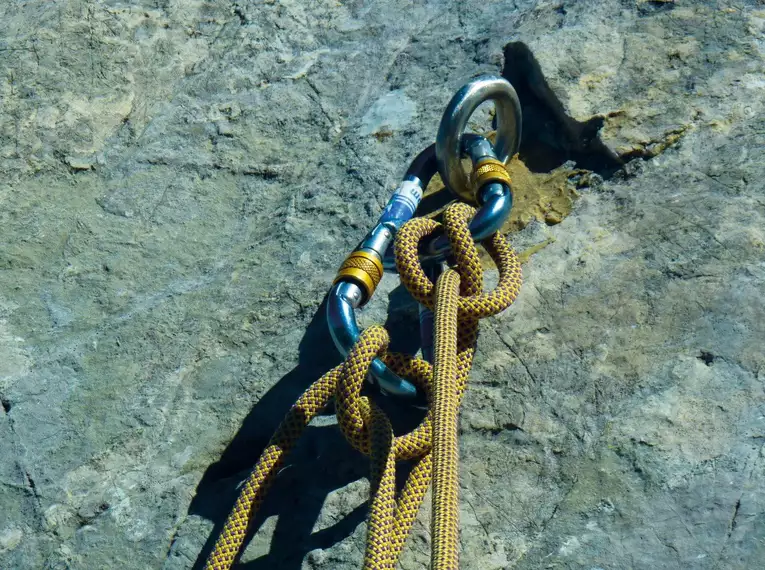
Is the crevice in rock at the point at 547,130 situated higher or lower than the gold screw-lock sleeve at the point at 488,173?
lower

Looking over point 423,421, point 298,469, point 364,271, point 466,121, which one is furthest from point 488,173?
point 298,469

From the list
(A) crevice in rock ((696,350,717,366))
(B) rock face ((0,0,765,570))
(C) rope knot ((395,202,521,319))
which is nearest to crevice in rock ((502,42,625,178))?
(B) rock face ((0,0,765,570))

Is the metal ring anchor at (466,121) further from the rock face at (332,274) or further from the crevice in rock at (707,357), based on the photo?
the crevice in rock at (707,357)

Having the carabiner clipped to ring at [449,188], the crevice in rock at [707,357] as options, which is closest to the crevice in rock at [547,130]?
the carabiner clipped to ring at [449,188]

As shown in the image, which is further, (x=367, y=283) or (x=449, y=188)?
(x=449, y=188)

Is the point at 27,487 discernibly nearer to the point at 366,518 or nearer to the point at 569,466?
the point at 366,518

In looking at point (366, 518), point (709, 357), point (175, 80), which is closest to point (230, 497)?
point (366, 518)

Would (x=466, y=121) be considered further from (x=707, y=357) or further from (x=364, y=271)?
(x=707, y=357)
